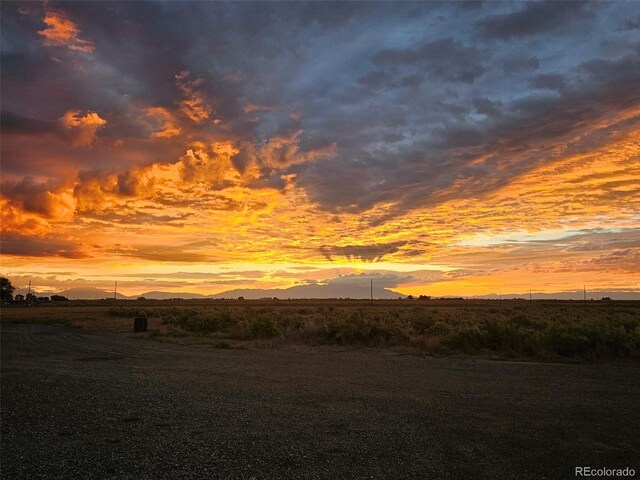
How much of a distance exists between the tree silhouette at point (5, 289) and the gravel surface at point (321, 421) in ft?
503

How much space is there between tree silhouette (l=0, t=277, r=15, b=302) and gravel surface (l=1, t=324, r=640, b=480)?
153375mm

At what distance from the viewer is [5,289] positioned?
14688 cm

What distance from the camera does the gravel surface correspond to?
6.80m

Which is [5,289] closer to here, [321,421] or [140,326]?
[140,326]

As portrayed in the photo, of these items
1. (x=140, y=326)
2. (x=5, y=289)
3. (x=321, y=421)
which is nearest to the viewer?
(x=321, y=421)

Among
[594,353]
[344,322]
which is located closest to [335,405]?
[594,353]

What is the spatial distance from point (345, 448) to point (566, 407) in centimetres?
521

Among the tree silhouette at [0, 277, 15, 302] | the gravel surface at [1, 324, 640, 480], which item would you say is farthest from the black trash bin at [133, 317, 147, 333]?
the tree silhouette at [0, 277, 15, 302]

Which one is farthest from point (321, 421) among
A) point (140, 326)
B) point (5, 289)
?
point (5, 289)

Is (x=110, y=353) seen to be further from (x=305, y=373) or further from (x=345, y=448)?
(x=345, y=448)

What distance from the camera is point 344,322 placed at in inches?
1031

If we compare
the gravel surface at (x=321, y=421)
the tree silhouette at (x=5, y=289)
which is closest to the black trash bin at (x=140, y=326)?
the gravel surface at (x=321, y=421)

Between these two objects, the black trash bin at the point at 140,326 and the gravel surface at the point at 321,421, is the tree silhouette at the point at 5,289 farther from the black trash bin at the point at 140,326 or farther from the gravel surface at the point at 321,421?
the gravel surface at the point at 321,421

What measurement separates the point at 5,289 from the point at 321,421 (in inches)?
6534
